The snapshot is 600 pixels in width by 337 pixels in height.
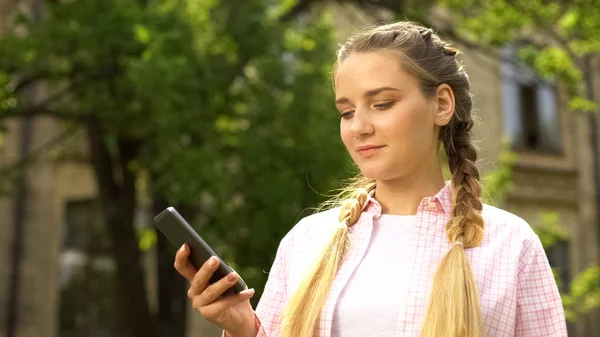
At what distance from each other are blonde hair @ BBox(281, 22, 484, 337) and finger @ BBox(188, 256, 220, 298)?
0.29 metres

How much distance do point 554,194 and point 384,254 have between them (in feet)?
54.9

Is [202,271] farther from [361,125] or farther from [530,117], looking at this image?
[530,117]

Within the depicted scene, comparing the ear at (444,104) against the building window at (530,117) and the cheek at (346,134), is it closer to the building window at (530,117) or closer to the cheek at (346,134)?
the cheek at (346,134)

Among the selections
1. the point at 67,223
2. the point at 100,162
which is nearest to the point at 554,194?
the point at 67,223

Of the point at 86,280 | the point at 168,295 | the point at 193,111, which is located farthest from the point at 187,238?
the point at 86,280

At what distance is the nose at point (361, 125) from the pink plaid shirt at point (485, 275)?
23cm

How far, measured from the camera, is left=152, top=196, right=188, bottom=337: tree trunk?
9.64 metres

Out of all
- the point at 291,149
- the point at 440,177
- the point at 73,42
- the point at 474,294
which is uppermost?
the point at 73,42

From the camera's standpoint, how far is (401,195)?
8.47ft

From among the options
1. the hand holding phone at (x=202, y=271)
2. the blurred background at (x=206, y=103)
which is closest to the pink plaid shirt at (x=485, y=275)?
the hand holding phone at (x=202, y=271)

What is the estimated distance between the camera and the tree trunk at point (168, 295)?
9641 millimetres

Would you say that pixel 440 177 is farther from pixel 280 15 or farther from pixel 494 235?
pixel 280 15

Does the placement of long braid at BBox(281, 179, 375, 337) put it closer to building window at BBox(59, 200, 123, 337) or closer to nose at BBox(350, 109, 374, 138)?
nose at BBox(350, 109, 374, 138)

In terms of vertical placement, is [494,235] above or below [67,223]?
below
